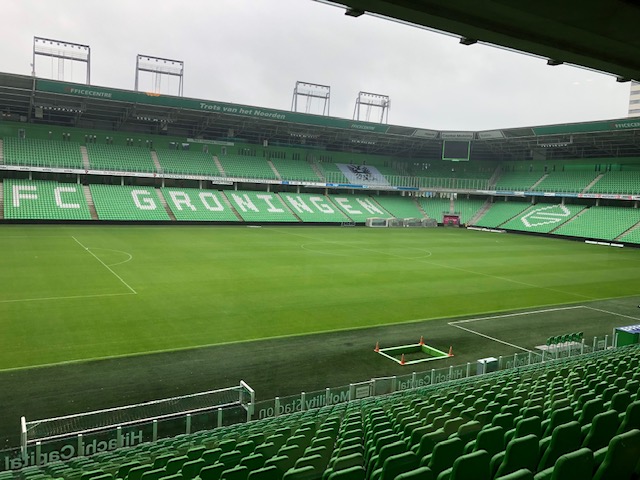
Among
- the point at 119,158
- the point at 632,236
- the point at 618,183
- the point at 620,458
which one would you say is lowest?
the point at 620,458

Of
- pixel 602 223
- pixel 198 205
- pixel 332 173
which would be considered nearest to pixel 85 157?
pixel 198 205

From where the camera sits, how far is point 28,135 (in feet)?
174

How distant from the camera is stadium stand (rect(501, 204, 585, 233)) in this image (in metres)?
57.8

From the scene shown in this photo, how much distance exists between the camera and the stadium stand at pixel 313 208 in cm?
5828

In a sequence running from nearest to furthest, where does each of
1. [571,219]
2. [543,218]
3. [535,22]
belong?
[535,22] < [571,219] < [543,218]

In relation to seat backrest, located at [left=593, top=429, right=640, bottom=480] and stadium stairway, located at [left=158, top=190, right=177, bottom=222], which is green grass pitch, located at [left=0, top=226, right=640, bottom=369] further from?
seat backrest, located at [left=593, top=429, right=640, bottom=480]

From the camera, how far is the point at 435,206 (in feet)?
231

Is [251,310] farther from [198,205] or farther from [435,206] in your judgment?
[435,206]

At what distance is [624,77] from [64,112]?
54047 millimetres

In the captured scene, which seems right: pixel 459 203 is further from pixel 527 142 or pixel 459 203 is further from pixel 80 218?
pixel 80 218

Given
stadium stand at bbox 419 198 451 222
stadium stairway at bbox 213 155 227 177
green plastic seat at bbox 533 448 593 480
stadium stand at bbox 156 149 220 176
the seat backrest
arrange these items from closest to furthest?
1. green plastic seat at bbox 533 448 593 480
2. the seat backrest
3. stadium stand at bbox 156 149 220 176
4. stadium stairway at bbox 213 155 227 177
5. stadium stand at bbox 419 198 451 222

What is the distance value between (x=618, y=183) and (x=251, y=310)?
53.1 metres

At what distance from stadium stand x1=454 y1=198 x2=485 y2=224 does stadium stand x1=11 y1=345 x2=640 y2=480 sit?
192 feet

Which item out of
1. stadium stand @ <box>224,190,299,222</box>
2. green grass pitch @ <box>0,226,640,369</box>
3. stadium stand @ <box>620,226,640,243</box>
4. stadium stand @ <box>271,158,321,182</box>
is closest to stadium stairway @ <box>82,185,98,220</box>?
green grass pitch @ <box>0,226,640,369</box>
